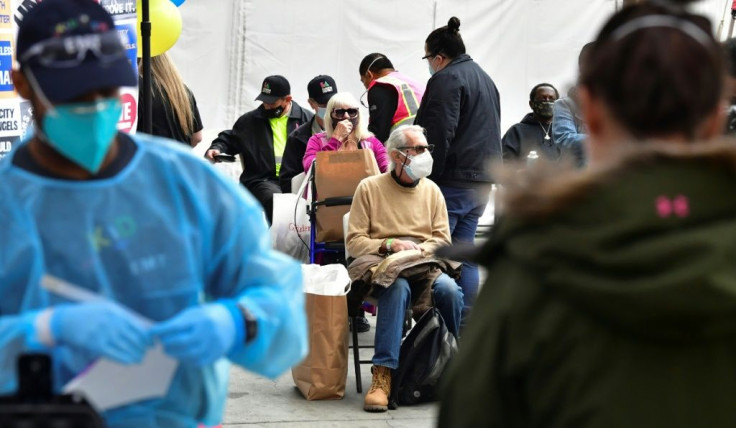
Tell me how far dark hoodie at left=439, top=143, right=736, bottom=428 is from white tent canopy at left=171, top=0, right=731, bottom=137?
10.1 meters

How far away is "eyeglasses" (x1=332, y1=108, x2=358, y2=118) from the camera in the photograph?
7.70 m

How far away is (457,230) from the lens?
716 cm

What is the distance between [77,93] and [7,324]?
0.46m

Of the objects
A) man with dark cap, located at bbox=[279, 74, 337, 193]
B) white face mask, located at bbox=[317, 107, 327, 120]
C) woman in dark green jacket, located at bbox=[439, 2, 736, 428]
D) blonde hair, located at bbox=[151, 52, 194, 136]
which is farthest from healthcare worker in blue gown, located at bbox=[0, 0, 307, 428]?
white face mask, located at bbox=[317, 107, 327, 120]

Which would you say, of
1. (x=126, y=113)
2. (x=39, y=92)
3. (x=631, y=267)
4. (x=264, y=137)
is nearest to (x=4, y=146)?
(x=126, y=113)

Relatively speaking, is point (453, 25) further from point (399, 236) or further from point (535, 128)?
point (535, 128)

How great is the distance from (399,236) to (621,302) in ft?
16.0

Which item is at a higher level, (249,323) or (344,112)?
(344,112)

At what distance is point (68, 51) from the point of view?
211 centimetres

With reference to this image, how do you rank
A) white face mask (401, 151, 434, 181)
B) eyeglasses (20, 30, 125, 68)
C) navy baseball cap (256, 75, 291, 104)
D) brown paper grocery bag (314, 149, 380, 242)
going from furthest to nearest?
navy baseball cap (256, 75, 291, 104) < brown paper grocery bag (314, 149, 380, 242) < white face mask (401, 151, 434, 181) < eyeglasses (20, 30, 125, 68)

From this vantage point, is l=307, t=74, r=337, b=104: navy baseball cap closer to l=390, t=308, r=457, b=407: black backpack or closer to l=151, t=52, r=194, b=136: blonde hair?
l=151, t=52, r=194, b=136: blonde hair

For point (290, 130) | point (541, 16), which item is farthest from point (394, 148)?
point (541, 16)

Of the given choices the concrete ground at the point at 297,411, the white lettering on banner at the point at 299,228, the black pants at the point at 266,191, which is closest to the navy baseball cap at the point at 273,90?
the black pants at the point at 266,191

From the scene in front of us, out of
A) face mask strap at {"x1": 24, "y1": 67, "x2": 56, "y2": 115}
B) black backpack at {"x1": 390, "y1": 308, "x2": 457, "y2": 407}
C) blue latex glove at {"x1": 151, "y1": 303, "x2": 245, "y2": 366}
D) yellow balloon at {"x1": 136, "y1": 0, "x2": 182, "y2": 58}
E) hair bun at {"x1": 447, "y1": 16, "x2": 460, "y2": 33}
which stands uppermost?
hair bun at {"x1": 447, "y1": 16, "x2": 460, "y2": 33}
